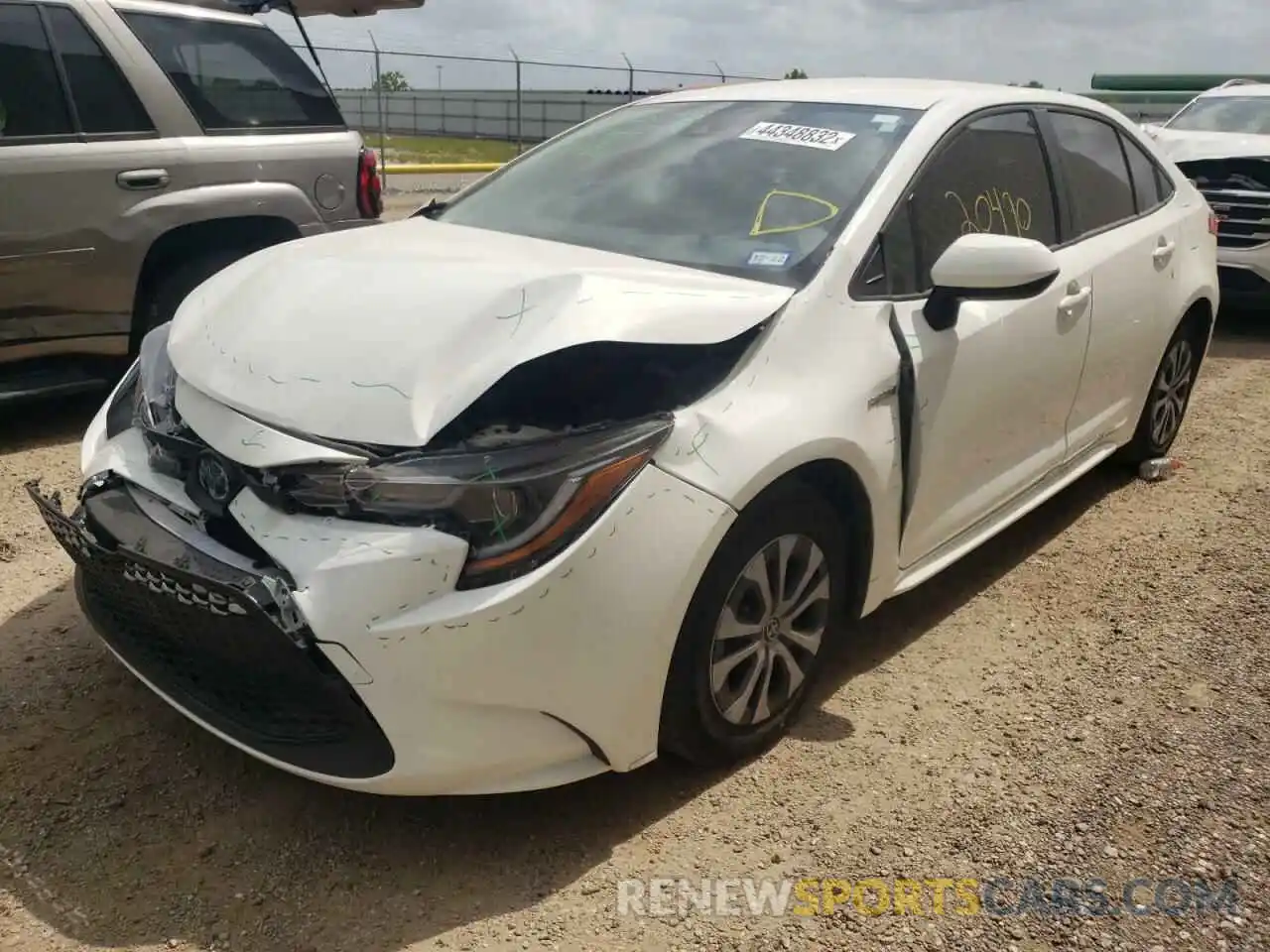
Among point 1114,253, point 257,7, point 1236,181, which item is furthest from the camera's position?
point 1236,181

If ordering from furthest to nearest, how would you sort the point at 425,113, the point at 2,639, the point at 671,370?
the point at 425,113 < the point at 2,639 < the point at 671,370

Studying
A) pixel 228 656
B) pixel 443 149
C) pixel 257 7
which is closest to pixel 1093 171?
pixel 228 656

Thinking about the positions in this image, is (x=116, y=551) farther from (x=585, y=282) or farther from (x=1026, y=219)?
(x=1026, y=219)

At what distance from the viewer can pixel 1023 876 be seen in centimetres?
256

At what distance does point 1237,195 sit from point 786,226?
653 cm

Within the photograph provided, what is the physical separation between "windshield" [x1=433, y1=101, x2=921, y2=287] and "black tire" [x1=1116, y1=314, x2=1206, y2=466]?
6.88 ft

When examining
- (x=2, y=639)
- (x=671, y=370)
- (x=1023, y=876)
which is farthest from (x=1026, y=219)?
(x=2, y=639)

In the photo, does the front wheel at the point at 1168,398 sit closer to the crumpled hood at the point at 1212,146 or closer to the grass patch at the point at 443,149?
the crumpled hood at the point at 1212,146

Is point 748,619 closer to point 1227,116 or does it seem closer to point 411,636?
point 411,636

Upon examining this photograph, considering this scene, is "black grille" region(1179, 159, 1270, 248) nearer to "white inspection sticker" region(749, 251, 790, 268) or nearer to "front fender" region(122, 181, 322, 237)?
"front fender" region(122, 181, 322, 237)

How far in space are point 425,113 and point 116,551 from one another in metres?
31.5

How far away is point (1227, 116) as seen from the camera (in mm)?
9305

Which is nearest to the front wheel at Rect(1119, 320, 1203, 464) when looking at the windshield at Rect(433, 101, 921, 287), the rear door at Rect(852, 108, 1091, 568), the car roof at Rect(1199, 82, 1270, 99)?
the rear door at Rect(852, 108, 1091, 568)

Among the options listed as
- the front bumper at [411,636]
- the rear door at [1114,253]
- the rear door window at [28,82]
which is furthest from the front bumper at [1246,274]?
the rear door window at [28,82]
